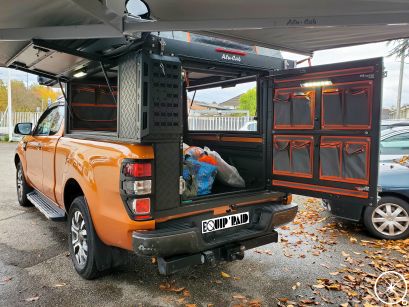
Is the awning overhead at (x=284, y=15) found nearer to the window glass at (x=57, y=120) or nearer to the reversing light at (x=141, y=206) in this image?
the reversing light at (x=141, y=206)

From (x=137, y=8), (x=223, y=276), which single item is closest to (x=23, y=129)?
(x=137, y=8)

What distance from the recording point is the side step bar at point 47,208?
14.3 feet

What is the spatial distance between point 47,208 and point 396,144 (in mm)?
5803

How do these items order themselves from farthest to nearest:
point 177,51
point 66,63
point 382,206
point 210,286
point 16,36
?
1. point 382,206
2. point 66,63
3. point 210,286
4. point 177,51
5. point 16,36

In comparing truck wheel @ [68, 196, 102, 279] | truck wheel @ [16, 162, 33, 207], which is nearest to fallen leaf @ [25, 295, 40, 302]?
truck wheel @ [68, 196, 102, 279]

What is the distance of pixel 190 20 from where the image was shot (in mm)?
2709

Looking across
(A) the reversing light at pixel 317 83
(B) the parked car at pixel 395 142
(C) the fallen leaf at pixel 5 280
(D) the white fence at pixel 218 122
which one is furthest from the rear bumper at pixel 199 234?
(B) the parked car at pixel 395 142

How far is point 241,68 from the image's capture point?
3.83m

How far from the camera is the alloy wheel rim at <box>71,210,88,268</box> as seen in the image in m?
3.62

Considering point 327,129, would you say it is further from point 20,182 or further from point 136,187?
point 20,182

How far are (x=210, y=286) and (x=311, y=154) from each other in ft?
5.59

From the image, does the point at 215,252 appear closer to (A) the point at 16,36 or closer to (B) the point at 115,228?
(B) the point at 115,228

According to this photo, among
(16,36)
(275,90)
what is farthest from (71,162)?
(275,90)

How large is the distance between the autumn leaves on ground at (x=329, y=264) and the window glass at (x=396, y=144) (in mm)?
1606
